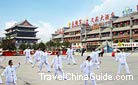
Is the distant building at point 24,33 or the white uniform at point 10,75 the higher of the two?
the distant building at point 24,33

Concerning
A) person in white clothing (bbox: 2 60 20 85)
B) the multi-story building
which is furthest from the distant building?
person in white clothing (bbox: 2 60 20 85)

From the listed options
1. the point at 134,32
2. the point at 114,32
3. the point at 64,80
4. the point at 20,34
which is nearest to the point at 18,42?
the point at 20,34

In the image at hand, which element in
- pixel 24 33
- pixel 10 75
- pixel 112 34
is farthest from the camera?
pixel 24 33

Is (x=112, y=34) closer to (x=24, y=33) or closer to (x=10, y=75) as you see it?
(x=24, y=33)

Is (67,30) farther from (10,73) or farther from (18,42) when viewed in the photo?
(10,73)

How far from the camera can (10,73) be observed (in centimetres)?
902

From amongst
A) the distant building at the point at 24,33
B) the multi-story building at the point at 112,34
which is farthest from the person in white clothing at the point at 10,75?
the distant building at the point at 24,33

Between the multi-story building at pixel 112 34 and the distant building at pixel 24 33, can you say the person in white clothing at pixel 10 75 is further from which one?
the distant building at pixel 24 33

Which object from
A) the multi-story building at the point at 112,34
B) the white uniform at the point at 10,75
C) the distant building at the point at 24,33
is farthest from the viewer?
the distant building at the point at 24,33

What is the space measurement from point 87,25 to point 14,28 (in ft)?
87.0

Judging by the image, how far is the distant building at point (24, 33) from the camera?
308 feet

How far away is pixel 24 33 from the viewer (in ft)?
314

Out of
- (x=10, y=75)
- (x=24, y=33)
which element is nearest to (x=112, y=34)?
(x=24, y=33)

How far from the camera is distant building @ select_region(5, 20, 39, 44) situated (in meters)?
93.9
